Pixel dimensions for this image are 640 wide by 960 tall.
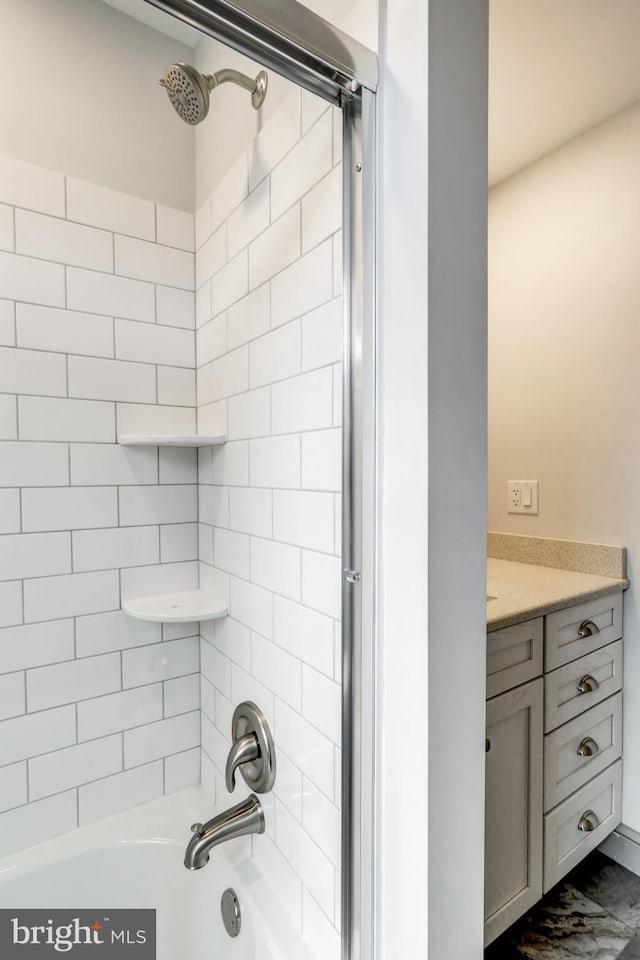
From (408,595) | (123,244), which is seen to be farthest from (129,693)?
(123,244)

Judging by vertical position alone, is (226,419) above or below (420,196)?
below

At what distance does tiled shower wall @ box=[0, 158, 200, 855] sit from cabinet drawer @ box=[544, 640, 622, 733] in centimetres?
95

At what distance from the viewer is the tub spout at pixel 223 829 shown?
995 mm

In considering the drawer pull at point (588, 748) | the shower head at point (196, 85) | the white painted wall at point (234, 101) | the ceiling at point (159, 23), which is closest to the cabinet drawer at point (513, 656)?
the drawer pull at point (588, 748)

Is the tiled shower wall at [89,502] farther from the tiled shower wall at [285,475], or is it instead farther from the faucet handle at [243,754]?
the faucet handle at [243,754]

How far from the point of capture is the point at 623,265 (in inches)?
63.4

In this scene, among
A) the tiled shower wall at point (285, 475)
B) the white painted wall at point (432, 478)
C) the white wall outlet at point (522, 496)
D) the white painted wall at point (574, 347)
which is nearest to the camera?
the white painted wall at point (432, 478)

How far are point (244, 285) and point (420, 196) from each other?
55 cm

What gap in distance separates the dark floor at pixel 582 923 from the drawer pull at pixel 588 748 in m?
0.39

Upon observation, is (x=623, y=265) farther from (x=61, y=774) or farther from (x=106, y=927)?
(x=106, y=927)

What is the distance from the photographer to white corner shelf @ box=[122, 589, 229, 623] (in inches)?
46.9

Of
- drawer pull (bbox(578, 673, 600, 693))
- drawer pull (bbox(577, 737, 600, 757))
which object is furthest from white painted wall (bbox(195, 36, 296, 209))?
drawer pull (bbox(577, 737, 600, 757))

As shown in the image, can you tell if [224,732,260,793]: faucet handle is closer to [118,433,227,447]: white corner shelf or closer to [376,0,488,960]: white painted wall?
[376,0,488,960]: white painted wall

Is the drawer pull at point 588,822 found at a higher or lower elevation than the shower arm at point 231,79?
lower
